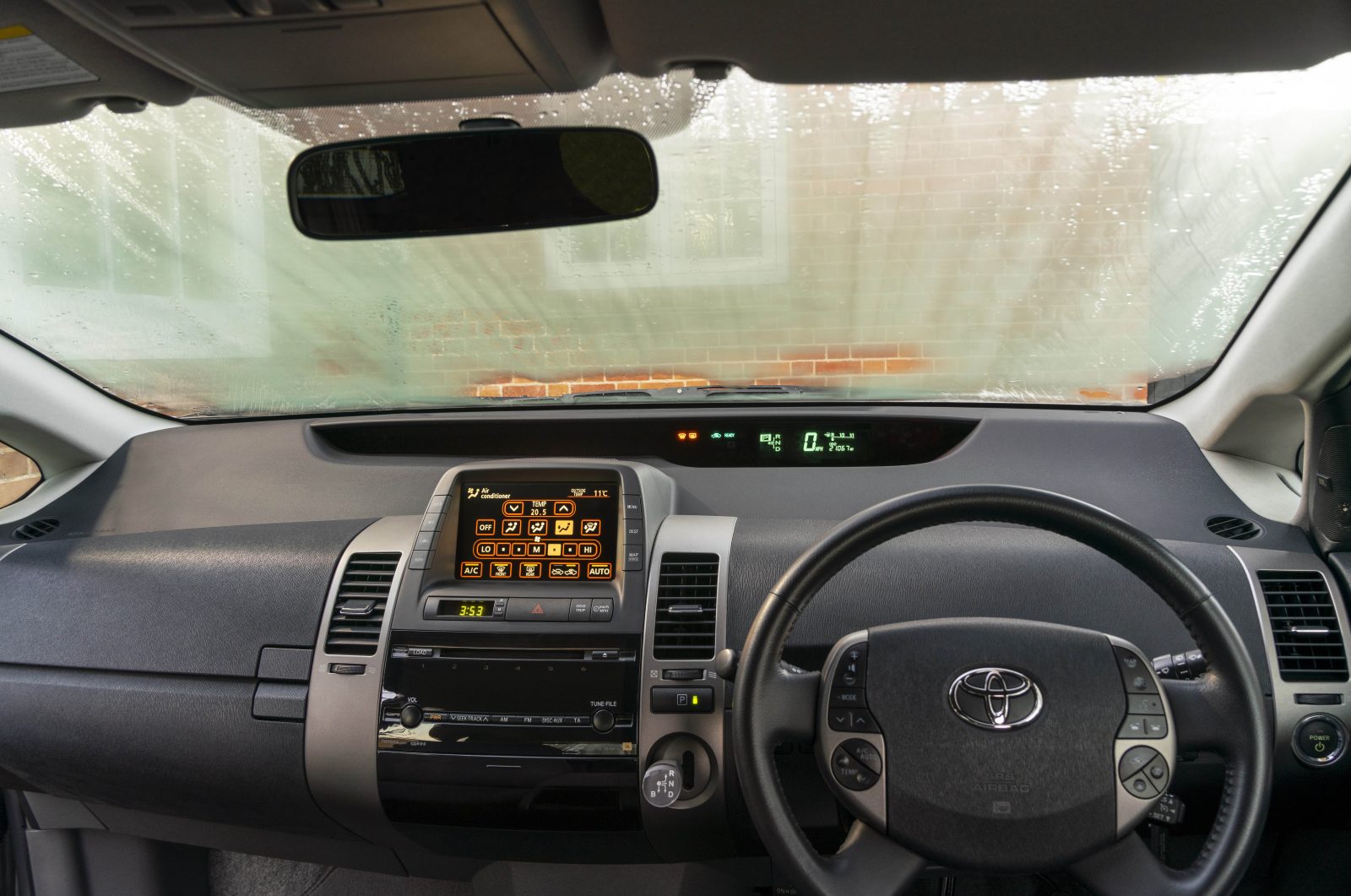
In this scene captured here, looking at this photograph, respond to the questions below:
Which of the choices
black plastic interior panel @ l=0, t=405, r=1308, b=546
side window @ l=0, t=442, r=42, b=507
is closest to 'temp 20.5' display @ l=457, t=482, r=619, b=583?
black plastic interior panel @ l=0, t=405, r=1308, b=546

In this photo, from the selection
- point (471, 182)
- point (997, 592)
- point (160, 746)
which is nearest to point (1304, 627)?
point (997, 592)

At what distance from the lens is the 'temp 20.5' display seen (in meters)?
2.43

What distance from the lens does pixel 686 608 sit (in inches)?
89.5

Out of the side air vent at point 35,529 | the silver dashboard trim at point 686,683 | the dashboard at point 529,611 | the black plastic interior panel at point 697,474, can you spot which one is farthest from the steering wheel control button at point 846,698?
the side air vent at point 35,529

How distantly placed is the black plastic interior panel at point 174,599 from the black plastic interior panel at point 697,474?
142 millimetres

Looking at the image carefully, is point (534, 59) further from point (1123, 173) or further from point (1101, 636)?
point (1123, 173)

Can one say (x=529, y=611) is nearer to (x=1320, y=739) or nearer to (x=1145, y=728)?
(x=1145, y=728)

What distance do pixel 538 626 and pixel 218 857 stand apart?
6.28 feet

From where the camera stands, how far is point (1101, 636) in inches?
68.1

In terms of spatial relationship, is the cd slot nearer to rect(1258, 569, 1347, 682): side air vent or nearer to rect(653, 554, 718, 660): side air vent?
rect(653, 554, 718, 660): side air vent

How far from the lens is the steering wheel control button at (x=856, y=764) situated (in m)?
1.66

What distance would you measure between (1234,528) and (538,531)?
1768mm

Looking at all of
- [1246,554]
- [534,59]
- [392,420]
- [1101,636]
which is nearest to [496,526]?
[392,420]

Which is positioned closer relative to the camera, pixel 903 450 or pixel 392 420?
pixel 903 450
